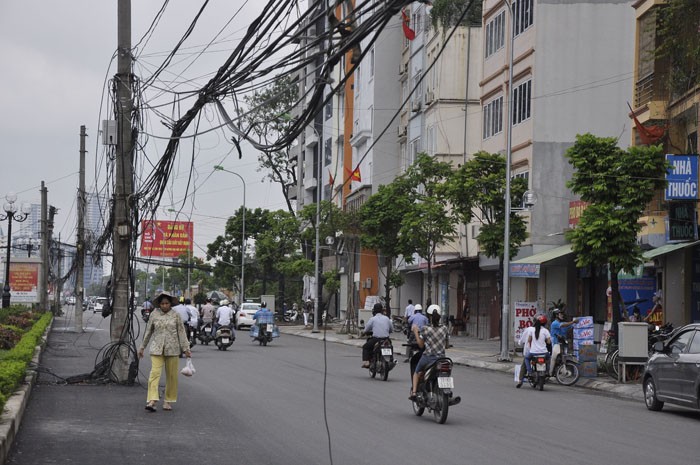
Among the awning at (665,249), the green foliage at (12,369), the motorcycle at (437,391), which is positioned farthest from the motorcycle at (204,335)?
the motorcycle at (437,391)

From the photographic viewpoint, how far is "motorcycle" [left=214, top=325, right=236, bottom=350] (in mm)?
35812

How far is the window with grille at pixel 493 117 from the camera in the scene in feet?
146

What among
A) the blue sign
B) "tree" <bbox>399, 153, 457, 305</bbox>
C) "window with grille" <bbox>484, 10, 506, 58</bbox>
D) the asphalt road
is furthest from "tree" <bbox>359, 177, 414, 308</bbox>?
the asphalt road

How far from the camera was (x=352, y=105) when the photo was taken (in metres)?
75.1

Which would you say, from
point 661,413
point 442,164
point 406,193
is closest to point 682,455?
point 661,413

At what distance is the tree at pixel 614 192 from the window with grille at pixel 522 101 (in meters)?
15.4

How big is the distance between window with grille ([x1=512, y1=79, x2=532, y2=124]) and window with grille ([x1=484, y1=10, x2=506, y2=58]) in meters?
2.87

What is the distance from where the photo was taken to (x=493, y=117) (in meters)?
45.6

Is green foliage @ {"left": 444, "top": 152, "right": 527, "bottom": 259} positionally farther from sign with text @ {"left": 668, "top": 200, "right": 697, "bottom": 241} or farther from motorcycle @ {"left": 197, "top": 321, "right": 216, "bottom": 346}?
motorcycle @ {"left": 197, "top": 321, "right": 216, "bottom": 346}

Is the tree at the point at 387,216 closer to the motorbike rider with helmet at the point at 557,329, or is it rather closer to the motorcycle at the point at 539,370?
the motorbike rider with helmet at the point at 557,329

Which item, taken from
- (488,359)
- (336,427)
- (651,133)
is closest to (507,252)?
(488,359)

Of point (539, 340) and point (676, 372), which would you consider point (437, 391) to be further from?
point (539, 340)

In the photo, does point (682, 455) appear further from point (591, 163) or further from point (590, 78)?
point (590, 78)

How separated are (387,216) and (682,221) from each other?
21534 mm
